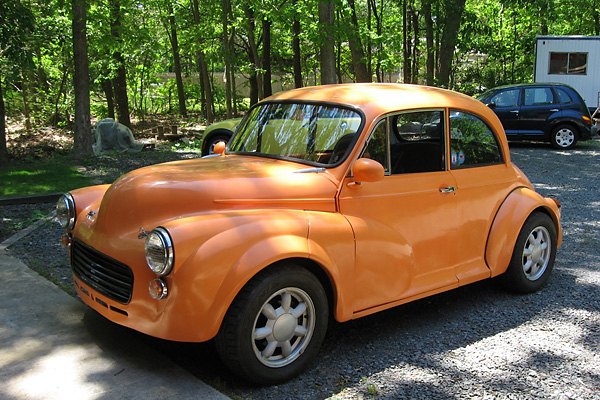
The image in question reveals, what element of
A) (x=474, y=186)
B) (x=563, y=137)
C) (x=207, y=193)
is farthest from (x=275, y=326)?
(x=563, y=137)

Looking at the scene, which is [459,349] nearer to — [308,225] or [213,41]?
[308,225]

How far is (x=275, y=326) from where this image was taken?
3404 millimetres

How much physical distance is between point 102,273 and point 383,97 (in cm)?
237

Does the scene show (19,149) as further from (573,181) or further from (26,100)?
(573,181)

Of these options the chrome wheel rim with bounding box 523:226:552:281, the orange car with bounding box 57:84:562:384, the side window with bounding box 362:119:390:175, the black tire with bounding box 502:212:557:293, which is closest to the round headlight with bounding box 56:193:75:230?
the orange car with bounding box 57:84:562:384

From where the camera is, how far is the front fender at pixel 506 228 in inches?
187

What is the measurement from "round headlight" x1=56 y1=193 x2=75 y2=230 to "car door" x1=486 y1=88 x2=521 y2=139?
13.4 m

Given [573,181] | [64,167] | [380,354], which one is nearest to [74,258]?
[380,354]

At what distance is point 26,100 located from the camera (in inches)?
729

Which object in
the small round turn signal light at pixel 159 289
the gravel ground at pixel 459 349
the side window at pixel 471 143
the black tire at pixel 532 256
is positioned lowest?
the gravel ground at pixel 459 349

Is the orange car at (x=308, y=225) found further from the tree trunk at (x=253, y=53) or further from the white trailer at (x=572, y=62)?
the white trailer at (x=572, y=62)

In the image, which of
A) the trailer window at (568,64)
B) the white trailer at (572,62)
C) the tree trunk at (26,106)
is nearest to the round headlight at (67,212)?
the tree trunk at (26,106)

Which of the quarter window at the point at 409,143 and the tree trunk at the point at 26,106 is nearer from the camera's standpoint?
the quarter window at the point at 409,143

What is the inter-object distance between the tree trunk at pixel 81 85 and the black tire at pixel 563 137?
38.7 ft
